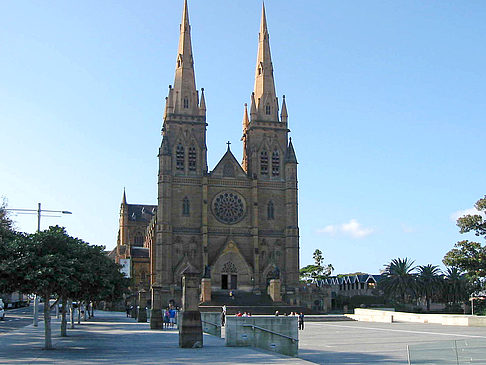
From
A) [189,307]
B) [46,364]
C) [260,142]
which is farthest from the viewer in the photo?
[260,142]

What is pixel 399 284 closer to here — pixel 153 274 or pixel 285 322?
pixel 153 274

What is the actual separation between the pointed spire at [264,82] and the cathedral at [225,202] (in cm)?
13

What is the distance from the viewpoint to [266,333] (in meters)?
23.5

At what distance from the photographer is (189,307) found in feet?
79.4

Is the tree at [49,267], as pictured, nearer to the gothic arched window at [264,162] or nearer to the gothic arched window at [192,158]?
the gothic arched window at [192,158]

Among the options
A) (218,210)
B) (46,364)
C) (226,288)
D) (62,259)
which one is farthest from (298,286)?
(46,364)

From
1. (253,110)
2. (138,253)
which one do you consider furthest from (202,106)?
(138,253)

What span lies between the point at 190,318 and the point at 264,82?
60.6m

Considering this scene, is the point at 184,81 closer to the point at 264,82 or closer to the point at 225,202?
the point at 264,82

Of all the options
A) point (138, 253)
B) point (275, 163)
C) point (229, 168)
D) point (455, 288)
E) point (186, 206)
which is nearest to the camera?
point (455, 288)

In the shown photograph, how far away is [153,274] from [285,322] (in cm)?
5386

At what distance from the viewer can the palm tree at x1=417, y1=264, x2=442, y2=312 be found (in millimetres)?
66562

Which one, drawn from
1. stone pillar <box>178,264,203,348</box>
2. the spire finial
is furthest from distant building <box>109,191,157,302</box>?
stone pillar <box>178,264,203,348</box>

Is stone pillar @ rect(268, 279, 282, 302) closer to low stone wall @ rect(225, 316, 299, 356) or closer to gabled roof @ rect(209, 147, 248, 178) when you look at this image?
gabled roof @ rect(209, 147, 248, 178)
